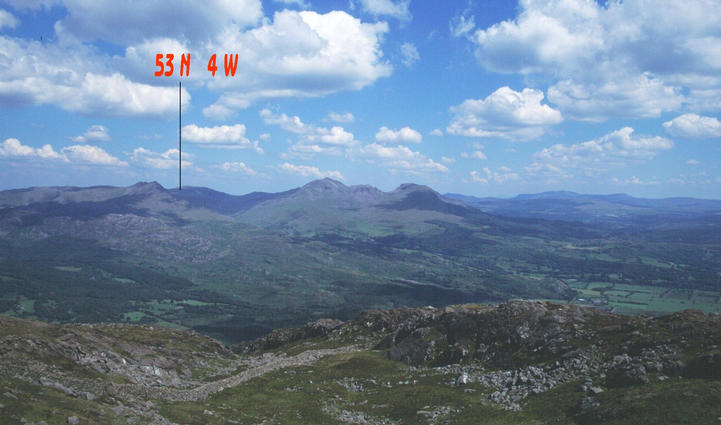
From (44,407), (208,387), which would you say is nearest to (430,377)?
(208,387)

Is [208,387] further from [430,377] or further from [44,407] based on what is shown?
[430,377]

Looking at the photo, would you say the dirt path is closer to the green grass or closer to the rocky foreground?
the rocky foreground

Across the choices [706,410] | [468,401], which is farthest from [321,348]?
[706,410]

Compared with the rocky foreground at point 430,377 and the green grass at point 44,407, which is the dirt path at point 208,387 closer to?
the rocky foreground at point 430,377

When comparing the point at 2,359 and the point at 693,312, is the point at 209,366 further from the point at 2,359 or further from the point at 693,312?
the point at 693,312

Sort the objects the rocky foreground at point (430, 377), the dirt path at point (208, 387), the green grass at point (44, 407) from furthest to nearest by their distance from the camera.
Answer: the dirt path at point (208, 387), the rocky foreground at point (430, 377), the green grass at point (44, 407)

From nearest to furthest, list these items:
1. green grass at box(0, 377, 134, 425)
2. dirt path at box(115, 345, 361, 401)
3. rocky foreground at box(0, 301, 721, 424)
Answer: green grass at box(0, 377, 134, 425)
rocky foreground at box(0, 301, 721, 424)
dirt path at box(115, 345, 361, 401)

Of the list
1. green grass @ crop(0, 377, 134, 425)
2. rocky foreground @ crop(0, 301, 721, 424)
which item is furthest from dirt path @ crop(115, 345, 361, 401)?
green grass @ crop(0, 377, 134, 425)

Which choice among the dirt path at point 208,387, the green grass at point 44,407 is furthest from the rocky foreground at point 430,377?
the dirt path at point 208,387
